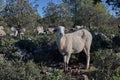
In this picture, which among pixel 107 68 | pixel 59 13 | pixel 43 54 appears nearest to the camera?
pixel 107 68

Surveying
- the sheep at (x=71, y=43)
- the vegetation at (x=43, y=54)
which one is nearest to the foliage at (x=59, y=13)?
the vegetation at (x=43, y=54)

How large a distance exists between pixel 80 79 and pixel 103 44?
6.79 m

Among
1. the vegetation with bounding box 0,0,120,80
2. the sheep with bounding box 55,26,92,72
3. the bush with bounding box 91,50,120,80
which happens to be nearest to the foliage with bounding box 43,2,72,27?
the vegetation with bounding box 0,0,120,80

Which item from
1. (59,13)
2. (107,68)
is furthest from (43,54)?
(59,13)

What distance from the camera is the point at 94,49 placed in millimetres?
16719

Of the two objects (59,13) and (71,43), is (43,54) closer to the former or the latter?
(71,43)

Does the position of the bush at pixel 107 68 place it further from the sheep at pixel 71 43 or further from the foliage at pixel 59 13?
the foliage at pixel 59 13

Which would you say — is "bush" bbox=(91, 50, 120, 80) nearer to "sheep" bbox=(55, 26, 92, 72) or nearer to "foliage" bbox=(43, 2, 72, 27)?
"sheep" bbox=(55, 26, 92, 72)

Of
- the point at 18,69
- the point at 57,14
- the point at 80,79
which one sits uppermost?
the point at 18,69

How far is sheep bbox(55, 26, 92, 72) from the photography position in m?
13.8

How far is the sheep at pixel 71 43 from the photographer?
45.4 ft

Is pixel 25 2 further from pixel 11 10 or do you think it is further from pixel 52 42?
pixel 52 42

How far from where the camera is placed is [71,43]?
14.5m

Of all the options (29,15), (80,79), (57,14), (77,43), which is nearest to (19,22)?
(29,15)
